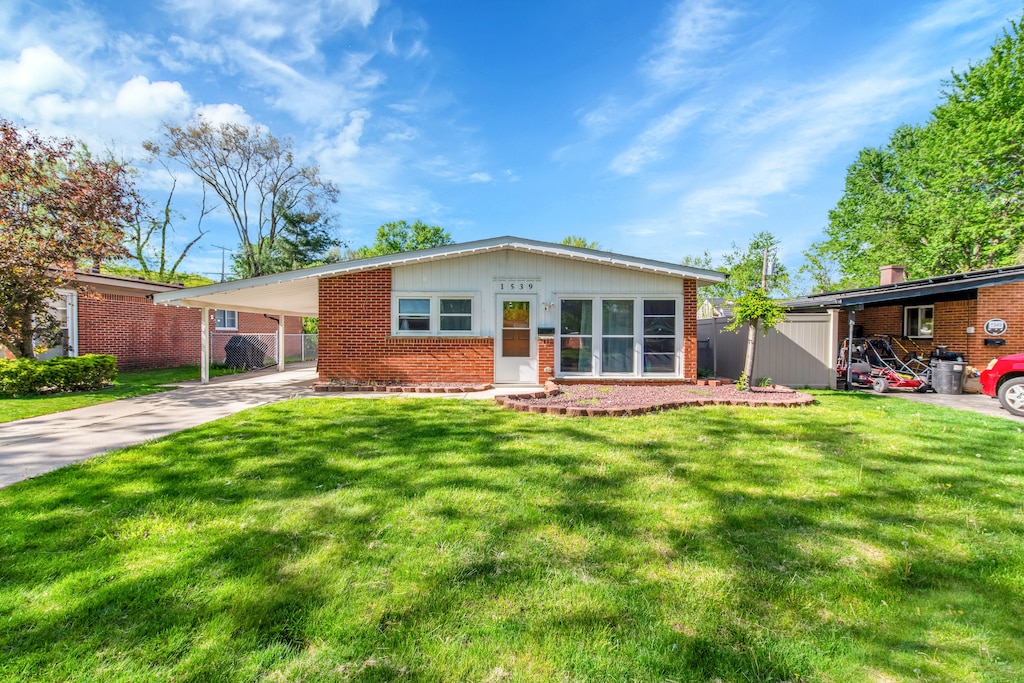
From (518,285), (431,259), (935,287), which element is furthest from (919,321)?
(431,259)

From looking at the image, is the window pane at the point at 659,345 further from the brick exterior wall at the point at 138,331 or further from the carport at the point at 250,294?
the brick exterior wall at the point at 138,331

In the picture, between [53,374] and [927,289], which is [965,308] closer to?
[927,289]

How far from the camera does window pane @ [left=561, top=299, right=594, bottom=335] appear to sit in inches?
397

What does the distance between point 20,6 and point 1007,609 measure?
17.1m

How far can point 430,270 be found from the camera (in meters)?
9.95

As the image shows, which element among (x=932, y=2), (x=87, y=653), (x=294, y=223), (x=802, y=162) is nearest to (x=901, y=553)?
(x=87, y=653)

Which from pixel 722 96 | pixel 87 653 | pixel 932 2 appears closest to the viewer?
pixel 87 653

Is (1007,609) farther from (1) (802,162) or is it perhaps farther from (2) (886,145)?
(2) (886,145)

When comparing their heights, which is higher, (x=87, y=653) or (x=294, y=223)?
(x=294, y=223)

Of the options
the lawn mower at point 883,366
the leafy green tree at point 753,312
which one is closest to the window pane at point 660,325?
the leafy green tree at point 753,312

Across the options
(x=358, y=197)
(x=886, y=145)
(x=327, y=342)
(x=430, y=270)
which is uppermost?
(x=886, y=145)

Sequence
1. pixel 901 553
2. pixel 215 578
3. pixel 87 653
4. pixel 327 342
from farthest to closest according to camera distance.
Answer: pixel 327 342 → pixel 901 553 → pixel 215 578 → pixel 87 653

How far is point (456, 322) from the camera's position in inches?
396

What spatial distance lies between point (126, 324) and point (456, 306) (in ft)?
40.7
